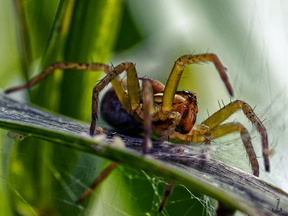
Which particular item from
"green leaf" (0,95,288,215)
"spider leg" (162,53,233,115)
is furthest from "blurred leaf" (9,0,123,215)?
"green leaf" (0,95,288,215)

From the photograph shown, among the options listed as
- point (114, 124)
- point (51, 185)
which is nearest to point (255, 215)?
point (51, 185)

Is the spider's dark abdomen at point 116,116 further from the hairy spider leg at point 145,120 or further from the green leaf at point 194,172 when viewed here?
the green leaf at point 194,172

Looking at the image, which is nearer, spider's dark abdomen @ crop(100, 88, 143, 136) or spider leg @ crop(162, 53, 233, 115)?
spider leg @ crop(162, 53, 233, 115)

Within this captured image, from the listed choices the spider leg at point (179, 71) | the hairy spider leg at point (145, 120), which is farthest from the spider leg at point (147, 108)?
the spider leg at point (179, 71)

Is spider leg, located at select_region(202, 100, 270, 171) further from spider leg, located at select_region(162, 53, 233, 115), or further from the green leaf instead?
the green leaf

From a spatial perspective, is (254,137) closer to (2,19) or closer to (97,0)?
(97,0)
